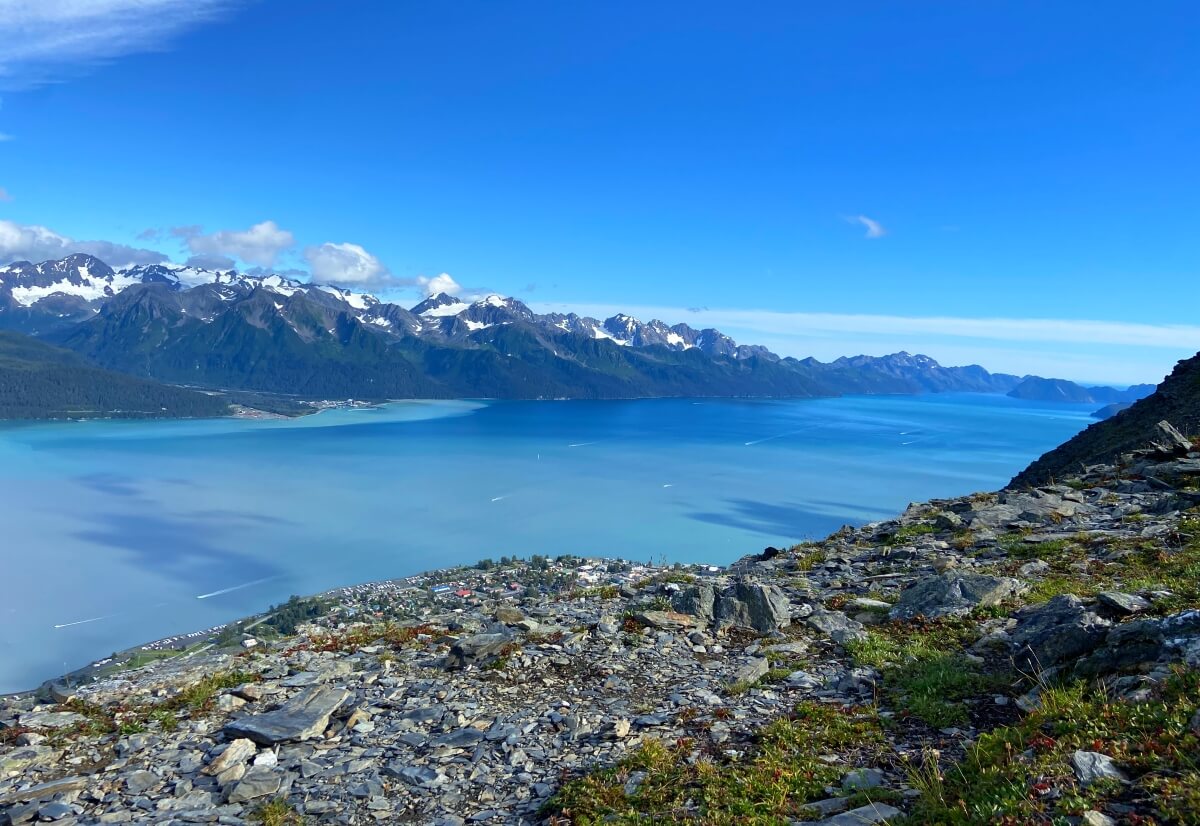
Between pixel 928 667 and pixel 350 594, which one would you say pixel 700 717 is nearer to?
pixel 928 667

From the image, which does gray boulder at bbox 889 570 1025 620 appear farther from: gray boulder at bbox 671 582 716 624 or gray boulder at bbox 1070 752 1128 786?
gray boulder at bbox 1070 752 1128 786

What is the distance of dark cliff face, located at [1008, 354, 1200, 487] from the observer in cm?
3964

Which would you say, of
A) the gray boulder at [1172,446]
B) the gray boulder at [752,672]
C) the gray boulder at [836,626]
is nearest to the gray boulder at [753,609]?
the gray boulder at [836,626]

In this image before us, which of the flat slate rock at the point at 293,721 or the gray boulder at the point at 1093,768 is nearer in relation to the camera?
the gray boulder at the point at 1093,768

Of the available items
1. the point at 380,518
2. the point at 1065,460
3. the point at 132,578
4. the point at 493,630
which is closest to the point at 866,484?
the point at 380,518

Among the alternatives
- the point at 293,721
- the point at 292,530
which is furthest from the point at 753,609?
the point at 292,530

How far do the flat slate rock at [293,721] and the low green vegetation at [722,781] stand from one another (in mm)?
4677

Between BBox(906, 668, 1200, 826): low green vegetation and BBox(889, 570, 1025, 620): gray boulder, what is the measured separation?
5.89 metres

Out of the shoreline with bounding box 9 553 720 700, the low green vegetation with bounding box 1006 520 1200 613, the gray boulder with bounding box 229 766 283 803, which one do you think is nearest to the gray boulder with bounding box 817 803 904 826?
the low green vegetation with bounding box 1006 520 1200 613

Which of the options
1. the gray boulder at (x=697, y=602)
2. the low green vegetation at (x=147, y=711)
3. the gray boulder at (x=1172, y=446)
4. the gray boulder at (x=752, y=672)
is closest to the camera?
the low green vegetation at (x=147, y=711)

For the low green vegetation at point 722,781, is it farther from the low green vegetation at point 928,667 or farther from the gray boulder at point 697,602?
the gray boulder at point 697,602

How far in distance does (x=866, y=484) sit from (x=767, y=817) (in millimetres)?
193237

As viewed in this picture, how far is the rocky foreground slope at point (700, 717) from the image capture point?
7.04 m

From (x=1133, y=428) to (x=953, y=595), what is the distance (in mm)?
41368
